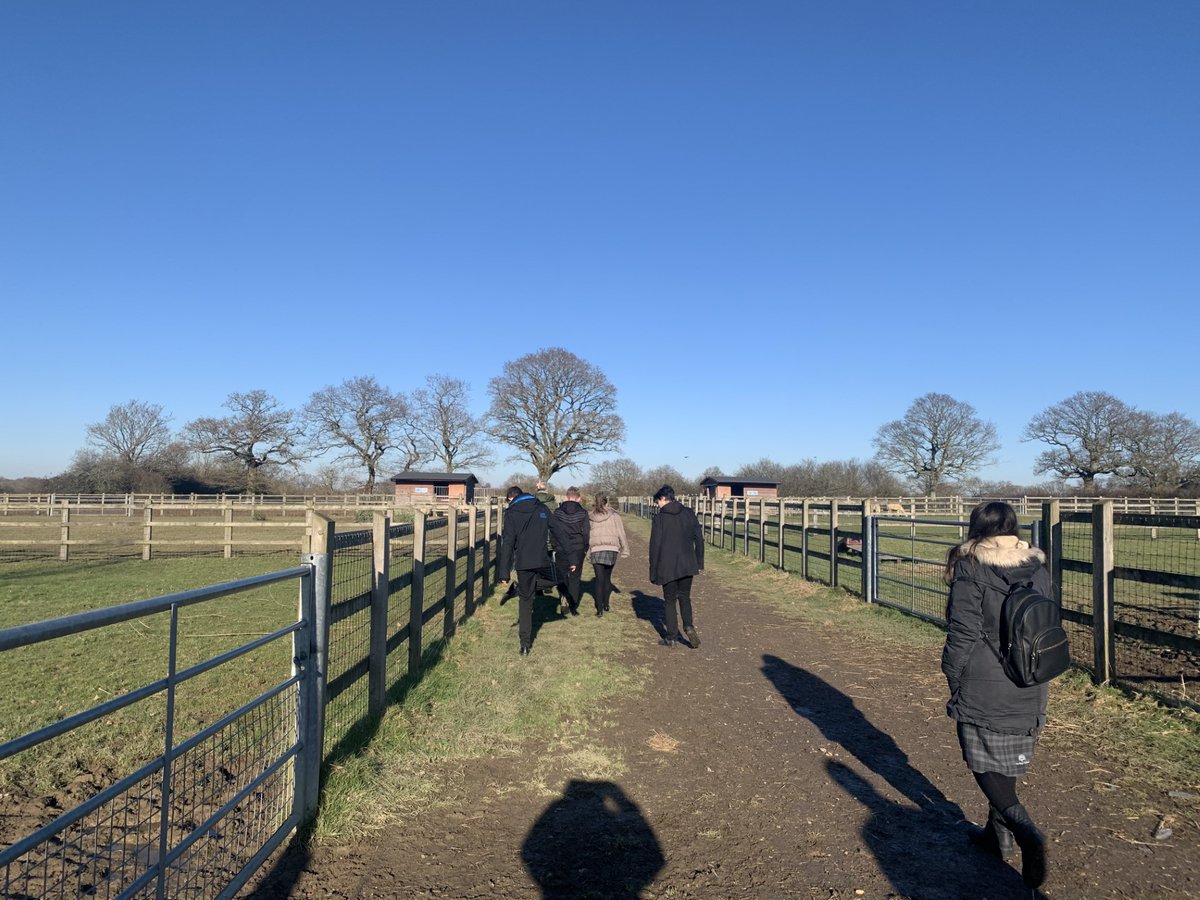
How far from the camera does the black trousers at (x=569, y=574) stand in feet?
30.5

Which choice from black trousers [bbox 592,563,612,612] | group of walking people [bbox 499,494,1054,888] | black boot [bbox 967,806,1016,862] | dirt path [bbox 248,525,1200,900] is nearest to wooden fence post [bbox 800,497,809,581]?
black trousers [bbox 592,563,612,612]

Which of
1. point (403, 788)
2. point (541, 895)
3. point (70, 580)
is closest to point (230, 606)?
point (70, 580)

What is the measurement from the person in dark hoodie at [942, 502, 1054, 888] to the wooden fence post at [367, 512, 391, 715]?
366cm

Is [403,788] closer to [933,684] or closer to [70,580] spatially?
[933,684]

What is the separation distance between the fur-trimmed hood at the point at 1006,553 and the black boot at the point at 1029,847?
1059 millimetres

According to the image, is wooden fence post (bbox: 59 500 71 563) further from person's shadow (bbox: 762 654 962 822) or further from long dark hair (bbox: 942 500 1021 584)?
long dark hair (bbox: 942 500 1021 584)

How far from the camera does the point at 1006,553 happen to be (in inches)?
133

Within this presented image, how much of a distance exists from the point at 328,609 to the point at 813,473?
67.0 m

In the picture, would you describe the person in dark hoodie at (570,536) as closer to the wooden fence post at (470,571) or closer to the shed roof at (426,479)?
the wooden fence post at (470,571)

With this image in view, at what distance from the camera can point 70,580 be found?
13344mm

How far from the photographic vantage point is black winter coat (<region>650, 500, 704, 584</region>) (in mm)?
7973

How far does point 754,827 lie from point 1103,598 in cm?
420

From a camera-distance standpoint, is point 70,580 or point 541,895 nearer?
point 541,895

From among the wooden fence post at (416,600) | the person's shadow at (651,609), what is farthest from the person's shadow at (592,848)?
the person's shadow at (651,609)
